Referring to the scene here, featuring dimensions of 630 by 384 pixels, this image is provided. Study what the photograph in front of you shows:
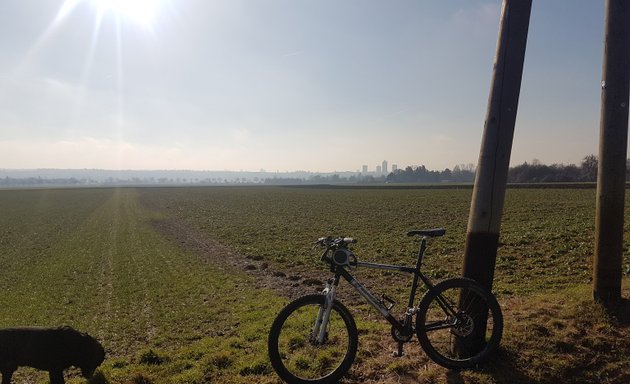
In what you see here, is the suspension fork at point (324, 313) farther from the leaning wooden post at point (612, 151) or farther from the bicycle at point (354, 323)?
the leaning wooden post at point (612, 151)

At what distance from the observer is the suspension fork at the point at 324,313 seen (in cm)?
446

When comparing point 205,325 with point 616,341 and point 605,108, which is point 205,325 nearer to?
point 616,341

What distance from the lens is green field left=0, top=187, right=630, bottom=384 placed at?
16.0 feet

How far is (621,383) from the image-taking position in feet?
14.0

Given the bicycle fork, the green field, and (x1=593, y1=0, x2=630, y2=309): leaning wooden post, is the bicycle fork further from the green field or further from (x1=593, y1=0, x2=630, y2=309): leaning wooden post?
(x1=593, y1=0, x2=630, y2=309): leaning wooden post

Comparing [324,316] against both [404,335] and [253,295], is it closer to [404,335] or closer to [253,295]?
[404,335]

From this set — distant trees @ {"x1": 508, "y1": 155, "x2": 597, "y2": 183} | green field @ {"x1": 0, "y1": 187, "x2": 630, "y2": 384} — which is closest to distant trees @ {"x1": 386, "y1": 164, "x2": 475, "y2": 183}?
distant trees @ {"x1": 508, "y1": 155, "x2": 597, "y2": 183}

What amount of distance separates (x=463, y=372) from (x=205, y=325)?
6128mm

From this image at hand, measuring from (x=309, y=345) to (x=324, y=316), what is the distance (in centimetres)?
49

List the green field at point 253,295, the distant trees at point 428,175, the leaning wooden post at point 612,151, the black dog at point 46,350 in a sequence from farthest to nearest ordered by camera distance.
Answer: the distant trees at point 428,175 < the leaning wooden post at point 612,151 < the black dog at point 46,350 < the green field at point 253,295

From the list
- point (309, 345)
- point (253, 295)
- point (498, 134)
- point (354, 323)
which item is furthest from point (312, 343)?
point (253, 295)

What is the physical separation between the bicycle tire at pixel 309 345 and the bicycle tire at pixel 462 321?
0.87 m

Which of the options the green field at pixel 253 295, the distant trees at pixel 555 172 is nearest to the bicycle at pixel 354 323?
the green field at pixel 253 295

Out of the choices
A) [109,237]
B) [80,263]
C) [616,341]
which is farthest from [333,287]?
[109,237]
